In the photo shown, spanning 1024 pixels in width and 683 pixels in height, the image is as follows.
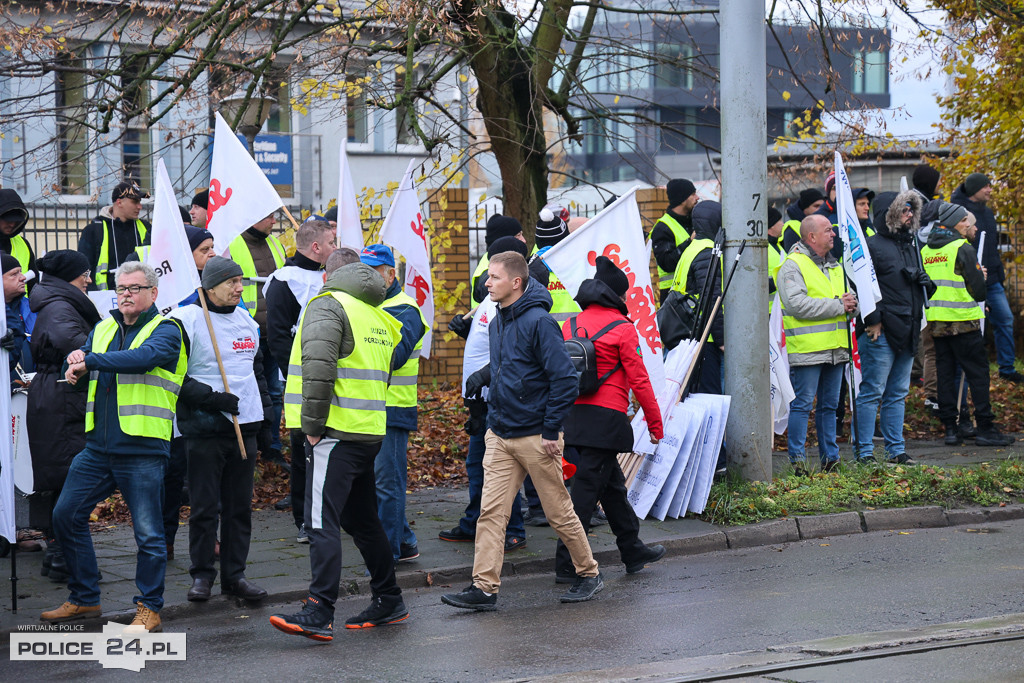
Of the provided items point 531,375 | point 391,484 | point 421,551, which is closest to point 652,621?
point 531,375

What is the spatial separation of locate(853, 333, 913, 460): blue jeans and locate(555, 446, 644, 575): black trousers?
362cm

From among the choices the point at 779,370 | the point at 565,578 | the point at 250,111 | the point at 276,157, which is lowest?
the point at 565,578

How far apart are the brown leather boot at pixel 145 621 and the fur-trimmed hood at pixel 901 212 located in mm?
7101

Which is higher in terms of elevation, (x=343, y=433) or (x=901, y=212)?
(x=901, y=212)

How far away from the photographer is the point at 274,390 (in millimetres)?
10945

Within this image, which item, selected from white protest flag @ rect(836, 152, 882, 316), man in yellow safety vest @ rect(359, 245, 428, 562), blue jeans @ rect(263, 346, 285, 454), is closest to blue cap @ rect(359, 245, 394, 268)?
man in yellow safety vest @ rect(359, 245, 428, 562)

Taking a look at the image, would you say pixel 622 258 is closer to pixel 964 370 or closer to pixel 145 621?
pixel 145 621

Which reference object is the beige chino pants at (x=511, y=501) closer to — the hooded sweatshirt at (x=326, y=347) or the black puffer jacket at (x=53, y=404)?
the hooded sweatshirt at (x=326, y=347)

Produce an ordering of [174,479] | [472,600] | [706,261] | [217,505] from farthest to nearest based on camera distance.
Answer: [706,261] → [174,479] → [217,505] → [472,600]

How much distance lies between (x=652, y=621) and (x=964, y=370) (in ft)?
22.8

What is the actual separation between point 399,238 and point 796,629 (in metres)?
4.58

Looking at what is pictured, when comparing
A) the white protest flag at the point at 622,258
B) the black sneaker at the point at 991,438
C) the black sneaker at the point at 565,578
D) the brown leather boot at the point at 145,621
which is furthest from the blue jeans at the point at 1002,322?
the brown leather boot at the point at 145,621

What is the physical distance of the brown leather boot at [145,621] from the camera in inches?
257

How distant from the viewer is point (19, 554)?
340 inches
